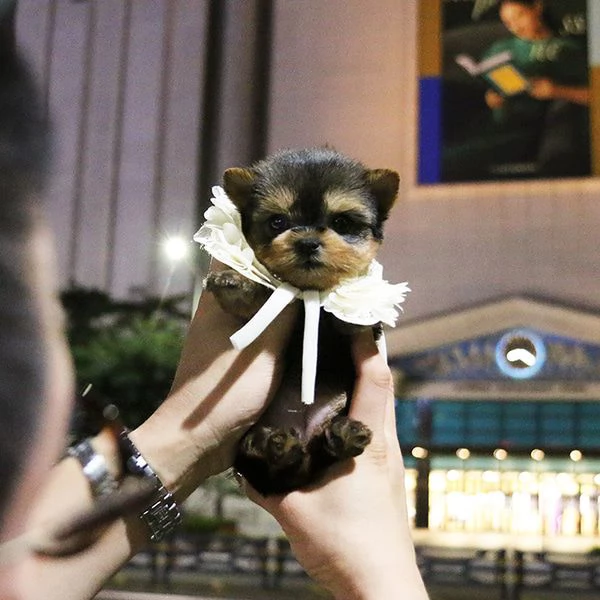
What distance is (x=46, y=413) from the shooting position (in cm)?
35

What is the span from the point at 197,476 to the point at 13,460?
49 cm

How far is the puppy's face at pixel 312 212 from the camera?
34.0 inches

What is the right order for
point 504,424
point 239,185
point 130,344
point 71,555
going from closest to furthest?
point 71,555
point 239,185
point 130,344
point 504,424

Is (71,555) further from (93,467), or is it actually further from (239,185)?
(239,185)

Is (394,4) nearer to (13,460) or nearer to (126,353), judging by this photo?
(126,353)

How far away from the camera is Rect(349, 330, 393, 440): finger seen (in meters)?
0.87

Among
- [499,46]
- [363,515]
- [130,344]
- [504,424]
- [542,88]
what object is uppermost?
[499,46]

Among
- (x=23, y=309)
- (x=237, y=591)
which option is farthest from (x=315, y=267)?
(x=237, y=591)

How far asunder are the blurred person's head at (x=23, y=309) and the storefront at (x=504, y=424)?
4886mm

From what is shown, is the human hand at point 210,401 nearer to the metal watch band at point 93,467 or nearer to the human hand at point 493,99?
the metal watch band at point 93,467

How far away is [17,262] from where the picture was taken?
34 cm

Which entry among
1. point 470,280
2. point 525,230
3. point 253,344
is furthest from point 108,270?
point 253,344

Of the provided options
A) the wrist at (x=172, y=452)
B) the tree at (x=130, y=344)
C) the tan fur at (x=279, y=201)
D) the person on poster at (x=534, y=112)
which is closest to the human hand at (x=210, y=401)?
the wrist at (x=172, y=452)

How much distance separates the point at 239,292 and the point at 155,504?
25 centimetres
